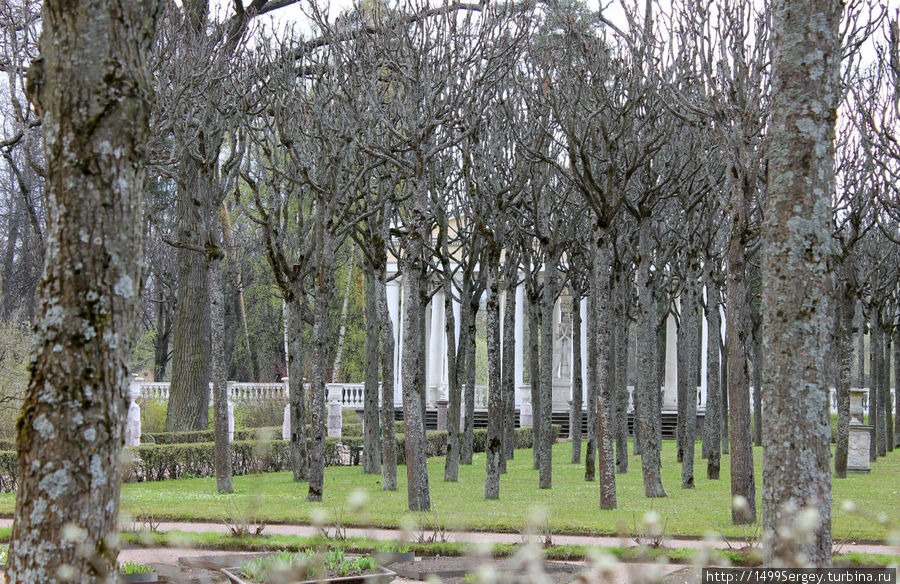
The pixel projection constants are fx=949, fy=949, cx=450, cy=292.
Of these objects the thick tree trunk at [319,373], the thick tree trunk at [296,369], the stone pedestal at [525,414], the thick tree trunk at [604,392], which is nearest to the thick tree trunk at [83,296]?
the thick tree trunk at [604,392]

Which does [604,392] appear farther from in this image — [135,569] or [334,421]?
[334,421]

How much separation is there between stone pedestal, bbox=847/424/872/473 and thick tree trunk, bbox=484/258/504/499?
8457 millimetres

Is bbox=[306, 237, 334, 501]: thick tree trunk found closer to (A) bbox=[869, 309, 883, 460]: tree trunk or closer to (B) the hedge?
(B) the hedge

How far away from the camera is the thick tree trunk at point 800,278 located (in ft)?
16.5

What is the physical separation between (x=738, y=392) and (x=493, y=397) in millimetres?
3852

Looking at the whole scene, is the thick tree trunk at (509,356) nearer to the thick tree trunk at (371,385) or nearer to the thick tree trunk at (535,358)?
the thick tree trunk at (535,358)

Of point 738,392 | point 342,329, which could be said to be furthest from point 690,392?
point 342,329

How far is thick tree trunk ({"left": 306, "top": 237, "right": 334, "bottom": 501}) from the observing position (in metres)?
12.6

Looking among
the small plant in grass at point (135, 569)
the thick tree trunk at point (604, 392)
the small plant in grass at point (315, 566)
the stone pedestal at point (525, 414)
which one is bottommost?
the stone pedestal at point (525, 414)

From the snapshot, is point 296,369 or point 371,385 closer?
point 296,369

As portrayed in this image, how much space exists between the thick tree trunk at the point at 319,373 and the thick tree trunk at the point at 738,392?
528cm

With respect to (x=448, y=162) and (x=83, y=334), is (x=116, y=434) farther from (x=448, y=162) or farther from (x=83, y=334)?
(x=448, y=162)

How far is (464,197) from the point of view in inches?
730

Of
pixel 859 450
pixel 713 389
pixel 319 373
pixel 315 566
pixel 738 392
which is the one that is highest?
pixel 319 373
